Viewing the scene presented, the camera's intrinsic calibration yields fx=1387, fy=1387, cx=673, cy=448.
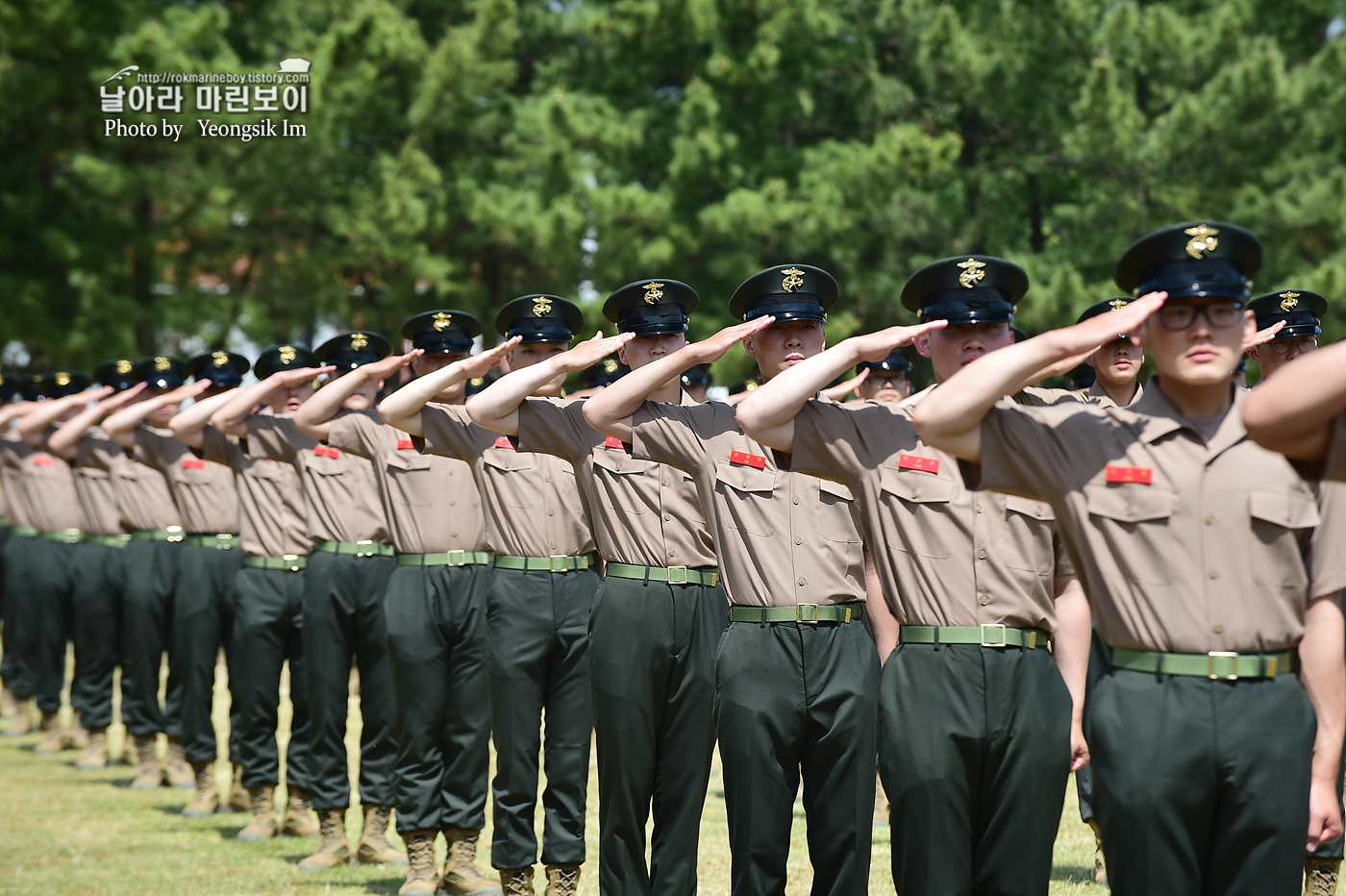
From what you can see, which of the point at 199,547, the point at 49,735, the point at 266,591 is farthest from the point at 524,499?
the point at 49,735

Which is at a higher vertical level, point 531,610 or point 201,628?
point 531,610

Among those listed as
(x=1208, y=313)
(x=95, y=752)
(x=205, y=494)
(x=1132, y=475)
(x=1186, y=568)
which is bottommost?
(x=95, y=752)

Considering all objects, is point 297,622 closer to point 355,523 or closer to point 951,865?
point 355,523

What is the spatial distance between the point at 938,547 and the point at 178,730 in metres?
8.18

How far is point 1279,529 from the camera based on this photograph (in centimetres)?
355

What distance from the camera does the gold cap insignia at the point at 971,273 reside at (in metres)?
4.36

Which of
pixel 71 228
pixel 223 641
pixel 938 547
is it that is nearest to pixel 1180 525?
pixel 938 547

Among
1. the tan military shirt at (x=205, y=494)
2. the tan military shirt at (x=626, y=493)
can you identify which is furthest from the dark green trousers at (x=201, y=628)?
the tan military shirt at (x=626, y=493)

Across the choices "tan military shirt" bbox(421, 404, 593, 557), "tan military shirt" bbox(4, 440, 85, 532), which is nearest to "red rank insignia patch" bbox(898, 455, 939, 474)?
"tan military shirt" bbox(421, 404, 593, 557)

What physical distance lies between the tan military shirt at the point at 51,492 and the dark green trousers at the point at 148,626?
2.66m

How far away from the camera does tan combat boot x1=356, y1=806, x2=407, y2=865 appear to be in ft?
27.3

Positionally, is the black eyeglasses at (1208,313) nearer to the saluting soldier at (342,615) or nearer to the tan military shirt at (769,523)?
the tan military shirt at (769,523)

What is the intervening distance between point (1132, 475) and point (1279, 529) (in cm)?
Result: 38

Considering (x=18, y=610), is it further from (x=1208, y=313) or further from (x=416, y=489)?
(x=1208, y=313)
